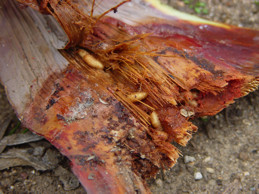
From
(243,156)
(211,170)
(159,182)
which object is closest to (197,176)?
(211,170)

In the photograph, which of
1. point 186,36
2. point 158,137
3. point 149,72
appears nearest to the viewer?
point 158,137

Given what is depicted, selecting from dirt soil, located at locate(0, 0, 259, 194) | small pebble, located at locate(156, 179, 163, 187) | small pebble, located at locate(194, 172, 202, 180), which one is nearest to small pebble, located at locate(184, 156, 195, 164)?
dirt soil, located at locate(0, 0, 259, 194)

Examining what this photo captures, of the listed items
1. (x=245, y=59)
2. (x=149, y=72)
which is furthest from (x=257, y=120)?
(x=149, y=72)

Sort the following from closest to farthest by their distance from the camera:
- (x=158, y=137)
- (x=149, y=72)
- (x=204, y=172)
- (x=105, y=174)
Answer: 1. (x=105, y=174)
2. (x=158, y=137)
3. (x=149, y=72)
4. (x=204, y=172)

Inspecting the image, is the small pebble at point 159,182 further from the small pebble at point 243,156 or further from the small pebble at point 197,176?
the small pebble at point 243,156

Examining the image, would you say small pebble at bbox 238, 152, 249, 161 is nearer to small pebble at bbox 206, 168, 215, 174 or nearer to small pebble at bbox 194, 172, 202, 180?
small pebble at bbox 206, 168, 215, 174

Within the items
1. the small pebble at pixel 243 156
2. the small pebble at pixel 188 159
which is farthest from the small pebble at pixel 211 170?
the small pebble at pixel 243 156

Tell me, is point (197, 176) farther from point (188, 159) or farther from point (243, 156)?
point (243, 156)

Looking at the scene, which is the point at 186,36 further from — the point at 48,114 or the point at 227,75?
the point at 48,114
